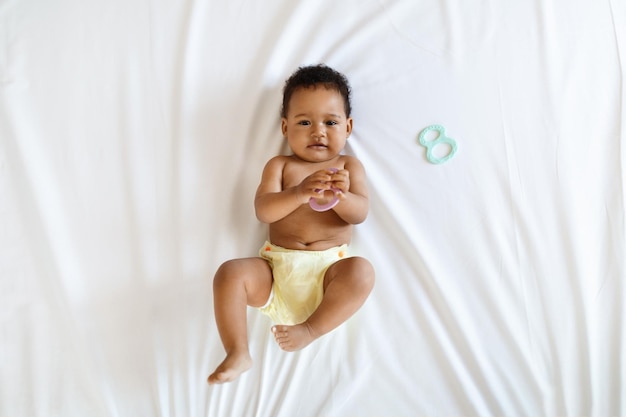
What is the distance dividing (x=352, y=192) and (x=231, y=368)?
17.4 inches

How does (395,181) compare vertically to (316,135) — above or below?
below

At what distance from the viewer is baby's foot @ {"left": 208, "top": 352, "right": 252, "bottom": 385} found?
40.4 inches

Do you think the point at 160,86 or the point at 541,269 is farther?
the point at 160,86

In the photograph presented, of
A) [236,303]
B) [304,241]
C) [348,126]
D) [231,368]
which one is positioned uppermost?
[348,126]

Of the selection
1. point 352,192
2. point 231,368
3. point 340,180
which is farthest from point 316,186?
point 231,368

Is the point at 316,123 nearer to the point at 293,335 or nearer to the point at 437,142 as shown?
the point at 437,142

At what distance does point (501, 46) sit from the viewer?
126cm

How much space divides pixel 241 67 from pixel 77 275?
0.61m

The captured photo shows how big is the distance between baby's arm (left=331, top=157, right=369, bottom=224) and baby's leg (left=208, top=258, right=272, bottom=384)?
0.22 meters

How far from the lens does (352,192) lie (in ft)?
3.86

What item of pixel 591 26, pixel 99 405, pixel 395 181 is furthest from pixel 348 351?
pixel 591 26

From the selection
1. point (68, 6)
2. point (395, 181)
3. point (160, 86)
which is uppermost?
point (68, 6)

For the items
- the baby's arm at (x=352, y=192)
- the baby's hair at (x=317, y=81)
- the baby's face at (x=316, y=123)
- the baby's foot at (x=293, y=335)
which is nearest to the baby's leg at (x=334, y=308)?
the baby's foot at (x=293, y=335)

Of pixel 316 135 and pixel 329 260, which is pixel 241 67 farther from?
pixel 329 260
